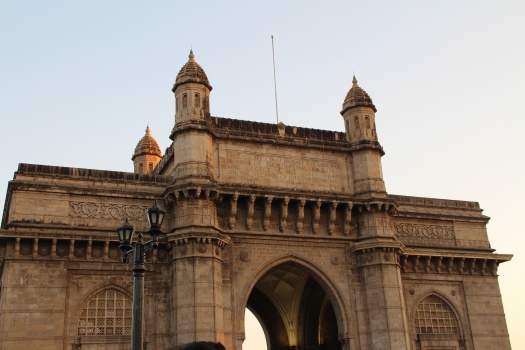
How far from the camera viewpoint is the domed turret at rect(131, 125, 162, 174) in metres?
33.1

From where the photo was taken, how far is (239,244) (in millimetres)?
22453

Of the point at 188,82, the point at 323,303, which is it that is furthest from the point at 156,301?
the point at 323,303

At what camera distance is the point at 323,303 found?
2866cm

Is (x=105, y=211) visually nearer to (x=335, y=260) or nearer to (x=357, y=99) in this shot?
(x=335, y=260)

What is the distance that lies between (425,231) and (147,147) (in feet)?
49.0

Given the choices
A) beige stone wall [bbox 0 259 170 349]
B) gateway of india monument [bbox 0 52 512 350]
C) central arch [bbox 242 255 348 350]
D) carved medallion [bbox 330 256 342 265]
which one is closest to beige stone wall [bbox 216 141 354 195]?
gateway of india monument [bbox 0 52 512 350]

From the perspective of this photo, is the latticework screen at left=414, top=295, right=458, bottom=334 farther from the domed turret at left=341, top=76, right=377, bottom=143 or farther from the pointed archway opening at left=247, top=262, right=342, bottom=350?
the domed turret at left=341, top=76, right=377, bottom=143

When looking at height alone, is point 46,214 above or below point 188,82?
below

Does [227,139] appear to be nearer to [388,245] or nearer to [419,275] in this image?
[388,245]

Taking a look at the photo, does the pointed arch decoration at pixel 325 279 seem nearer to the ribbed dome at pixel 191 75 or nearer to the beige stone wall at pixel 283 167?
the beige stone wall at pixel 283 167

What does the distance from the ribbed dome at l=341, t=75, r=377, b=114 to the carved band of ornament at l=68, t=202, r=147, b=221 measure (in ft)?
31.1

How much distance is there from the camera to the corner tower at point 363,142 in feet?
80.2

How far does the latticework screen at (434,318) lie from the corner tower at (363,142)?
16.2 ft

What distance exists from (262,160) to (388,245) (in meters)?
5.55
